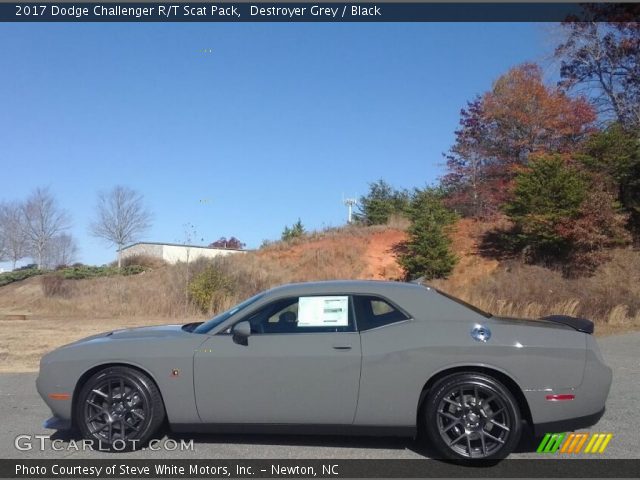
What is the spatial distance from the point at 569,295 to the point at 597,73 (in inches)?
731

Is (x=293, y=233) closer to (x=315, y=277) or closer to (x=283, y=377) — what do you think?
(x=315, y=277)

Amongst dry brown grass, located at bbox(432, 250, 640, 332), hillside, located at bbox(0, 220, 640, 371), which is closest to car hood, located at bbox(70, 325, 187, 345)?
hillside, located at bbox(0, 220, 640, 371)

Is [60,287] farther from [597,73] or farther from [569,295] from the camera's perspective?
[597,73]

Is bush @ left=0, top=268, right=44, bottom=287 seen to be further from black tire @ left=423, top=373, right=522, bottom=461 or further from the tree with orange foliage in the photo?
black tire @ left=423, top=373, right=522, bottom=461

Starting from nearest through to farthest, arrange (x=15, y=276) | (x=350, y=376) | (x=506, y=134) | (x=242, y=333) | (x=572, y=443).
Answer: (x=350, y=376)
(x=242, y=333)
(x=572, y=443)
(x=506, y=134)
(x=15, y=276)

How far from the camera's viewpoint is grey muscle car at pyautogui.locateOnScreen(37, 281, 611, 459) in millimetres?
4727

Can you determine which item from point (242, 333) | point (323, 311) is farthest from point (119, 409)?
point (323, 311)

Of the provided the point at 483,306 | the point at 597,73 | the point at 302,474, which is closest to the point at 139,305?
the point at 483,306

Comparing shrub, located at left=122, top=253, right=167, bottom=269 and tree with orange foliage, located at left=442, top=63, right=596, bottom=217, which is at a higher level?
tree with orange foliage, located at left=442, top=63, right=596, bottom=217

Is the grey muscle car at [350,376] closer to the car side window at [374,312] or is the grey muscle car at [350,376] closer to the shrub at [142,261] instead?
the car side window at [374,312]

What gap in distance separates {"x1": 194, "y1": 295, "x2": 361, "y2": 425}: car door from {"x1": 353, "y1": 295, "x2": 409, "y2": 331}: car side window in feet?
0.37

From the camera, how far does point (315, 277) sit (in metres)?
25.0

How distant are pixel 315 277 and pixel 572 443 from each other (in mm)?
20037

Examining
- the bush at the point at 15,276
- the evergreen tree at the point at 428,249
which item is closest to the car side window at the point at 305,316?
the evergreen tree at the point at 428,249
